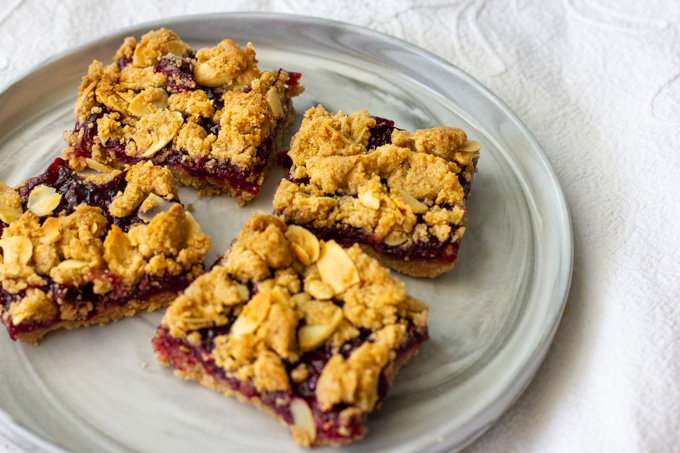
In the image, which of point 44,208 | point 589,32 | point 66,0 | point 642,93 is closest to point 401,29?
point 589,32

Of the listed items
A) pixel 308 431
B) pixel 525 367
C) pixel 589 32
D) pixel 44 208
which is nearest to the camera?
pixel 308 431

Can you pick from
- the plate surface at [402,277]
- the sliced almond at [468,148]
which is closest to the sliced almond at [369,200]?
the plate surface at [402,277]

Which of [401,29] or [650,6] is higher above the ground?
[401,29]

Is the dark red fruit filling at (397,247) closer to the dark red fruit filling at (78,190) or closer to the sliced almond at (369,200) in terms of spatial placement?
the sliced almond at (369,200)

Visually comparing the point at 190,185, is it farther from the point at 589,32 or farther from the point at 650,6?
the point at 650,6

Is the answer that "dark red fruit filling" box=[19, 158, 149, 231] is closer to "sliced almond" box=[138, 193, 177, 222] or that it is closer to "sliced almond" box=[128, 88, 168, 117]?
"sliced almond" box=[138, 193, 177, 222]

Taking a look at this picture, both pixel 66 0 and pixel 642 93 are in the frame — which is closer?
pixel 642 93
